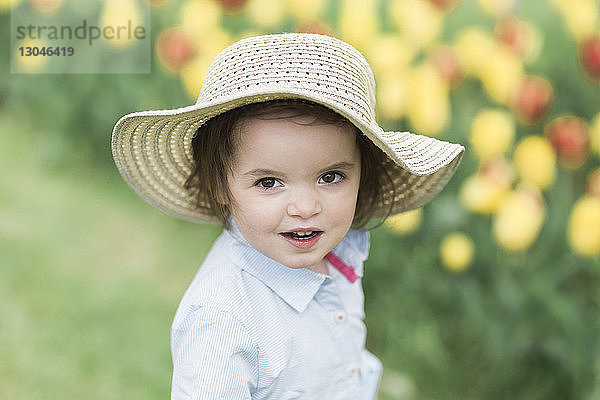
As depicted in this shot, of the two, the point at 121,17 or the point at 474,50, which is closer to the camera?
the point at 474,50

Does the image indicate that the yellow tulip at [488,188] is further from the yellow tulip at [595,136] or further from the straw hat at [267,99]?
the straw hat at [267,99]

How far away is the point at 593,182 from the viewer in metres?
2.06

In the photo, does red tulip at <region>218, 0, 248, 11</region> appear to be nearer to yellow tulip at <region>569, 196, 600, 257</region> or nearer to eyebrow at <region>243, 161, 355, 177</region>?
yellow tulip at <region>569, 196, 600, 257</region>

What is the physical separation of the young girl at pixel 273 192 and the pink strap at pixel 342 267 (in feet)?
0.18

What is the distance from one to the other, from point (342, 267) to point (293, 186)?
1.13 ft

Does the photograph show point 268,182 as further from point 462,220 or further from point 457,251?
point 462,220

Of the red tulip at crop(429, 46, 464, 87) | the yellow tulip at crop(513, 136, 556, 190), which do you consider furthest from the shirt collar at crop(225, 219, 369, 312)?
the red tulip at crop(429, 46, 464, 87)

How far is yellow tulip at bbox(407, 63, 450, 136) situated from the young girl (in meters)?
0.88

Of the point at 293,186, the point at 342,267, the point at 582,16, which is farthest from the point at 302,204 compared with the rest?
the point at 582,16

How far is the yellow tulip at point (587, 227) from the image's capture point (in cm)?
195

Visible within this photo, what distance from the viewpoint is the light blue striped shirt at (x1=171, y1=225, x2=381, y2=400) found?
1.21 metres

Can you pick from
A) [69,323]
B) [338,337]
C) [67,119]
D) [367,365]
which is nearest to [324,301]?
[338,337]

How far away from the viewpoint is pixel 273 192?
4.01 ft

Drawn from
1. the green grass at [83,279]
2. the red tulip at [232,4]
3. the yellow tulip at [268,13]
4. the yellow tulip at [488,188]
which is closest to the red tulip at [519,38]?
the yellow tulip at [488,188]
